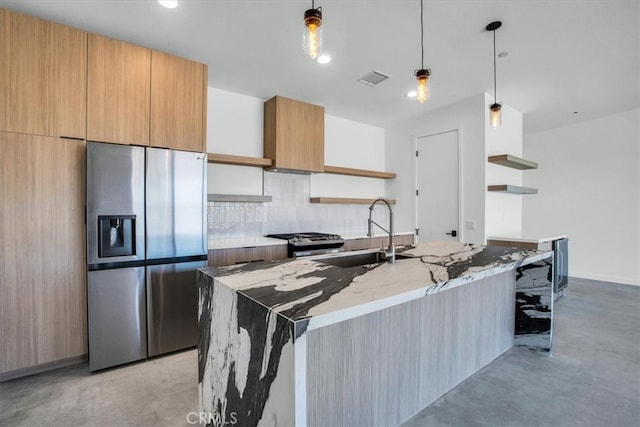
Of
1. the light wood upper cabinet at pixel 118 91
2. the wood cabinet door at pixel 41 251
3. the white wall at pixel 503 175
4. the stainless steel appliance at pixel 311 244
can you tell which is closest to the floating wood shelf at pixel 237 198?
the stainless steel appliance at pixel 311 244

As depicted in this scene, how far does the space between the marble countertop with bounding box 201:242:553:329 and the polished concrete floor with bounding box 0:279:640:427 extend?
88 centimetres

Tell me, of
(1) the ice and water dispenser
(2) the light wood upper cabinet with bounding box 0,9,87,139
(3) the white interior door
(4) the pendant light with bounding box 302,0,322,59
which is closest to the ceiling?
(2) the light wood upper cabinet with bounding box 0,9,87,139

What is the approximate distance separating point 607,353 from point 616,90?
137 inches

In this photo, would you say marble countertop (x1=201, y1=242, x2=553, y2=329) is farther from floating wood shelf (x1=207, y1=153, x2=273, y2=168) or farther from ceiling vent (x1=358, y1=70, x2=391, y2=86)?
ceiling vent (x1=358, y1=70, x2=391, y2=86)

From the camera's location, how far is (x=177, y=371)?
7.84 feet

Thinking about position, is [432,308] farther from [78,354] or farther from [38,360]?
[38,360]

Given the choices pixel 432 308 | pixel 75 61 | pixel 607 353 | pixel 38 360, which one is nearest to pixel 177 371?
pixel 38 360

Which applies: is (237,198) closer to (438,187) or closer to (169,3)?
(169,3)

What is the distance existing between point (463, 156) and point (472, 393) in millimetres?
3119

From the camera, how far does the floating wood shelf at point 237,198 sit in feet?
11.4

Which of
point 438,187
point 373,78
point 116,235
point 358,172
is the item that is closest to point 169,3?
point 116,235

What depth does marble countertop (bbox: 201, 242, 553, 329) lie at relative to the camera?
1091 millimetres

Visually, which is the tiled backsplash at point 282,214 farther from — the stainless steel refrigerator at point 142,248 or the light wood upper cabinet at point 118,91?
the light wood upper cabinet at point 118,91

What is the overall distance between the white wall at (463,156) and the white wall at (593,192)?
2.92 metres
